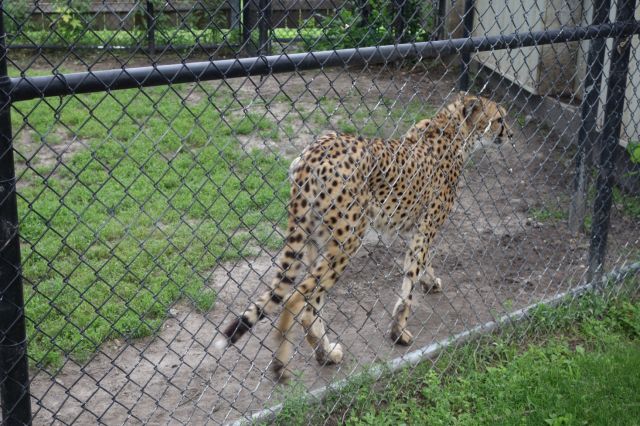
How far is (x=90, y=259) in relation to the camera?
535 centimetres

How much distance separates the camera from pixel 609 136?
4.60 m

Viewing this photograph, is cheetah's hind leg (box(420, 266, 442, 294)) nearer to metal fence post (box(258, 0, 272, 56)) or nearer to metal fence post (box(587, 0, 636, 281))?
metal fence post (box(587, 0, 636, 281))

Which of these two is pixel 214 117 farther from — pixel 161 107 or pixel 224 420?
pixel 224 420

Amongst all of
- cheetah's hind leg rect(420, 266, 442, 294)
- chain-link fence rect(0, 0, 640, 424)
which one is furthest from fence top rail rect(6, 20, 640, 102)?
cheetah's hind leg rect(420, 266, 442, 294)

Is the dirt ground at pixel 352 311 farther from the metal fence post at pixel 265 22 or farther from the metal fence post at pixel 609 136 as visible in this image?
the metal fence post at pixel 609 136

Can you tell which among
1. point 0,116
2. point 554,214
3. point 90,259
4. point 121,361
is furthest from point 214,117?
point 0,116

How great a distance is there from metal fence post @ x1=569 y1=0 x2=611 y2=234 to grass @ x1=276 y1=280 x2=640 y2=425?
1254 millimetres

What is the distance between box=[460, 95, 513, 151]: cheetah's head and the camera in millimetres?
5117

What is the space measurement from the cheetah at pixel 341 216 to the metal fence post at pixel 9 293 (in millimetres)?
1269

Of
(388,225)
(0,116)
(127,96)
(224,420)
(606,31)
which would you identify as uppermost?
(606,31)

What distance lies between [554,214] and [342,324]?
246cm

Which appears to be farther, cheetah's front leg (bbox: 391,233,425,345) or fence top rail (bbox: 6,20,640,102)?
cheetah's front leg (bbox: 391,233,425,345)

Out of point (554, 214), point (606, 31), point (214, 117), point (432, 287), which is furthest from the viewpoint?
point (214, 117)

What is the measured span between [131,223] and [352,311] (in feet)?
6.34
